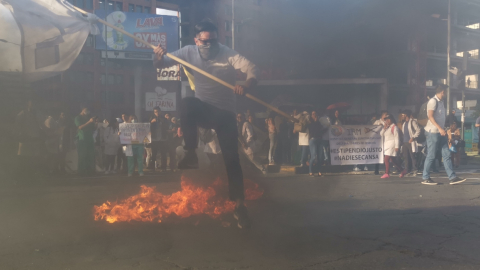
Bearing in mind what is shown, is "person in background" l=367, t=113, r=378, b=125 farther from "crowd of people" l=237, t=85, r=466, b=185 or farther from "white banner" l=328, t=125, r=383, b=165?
"white banner" l=328, t=125, r=383, b=165

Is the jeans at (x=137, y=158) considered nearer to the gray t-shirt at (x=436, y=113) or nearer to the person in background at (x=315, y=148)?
the person in background at (x=315, y=148)

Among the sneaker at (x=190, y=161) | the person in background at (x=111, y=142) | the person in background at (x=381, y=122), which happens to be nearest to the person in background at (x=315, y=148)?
the person in background at (x=381, y=122)

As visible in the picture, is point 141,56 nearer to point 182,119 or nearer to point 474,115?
point 182,119

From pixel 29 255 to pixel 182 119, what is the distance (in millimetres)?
1760

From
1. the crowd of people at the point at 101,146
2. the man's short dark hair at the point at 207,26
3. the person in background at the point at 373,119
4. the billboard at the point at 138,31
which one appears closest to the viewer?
the man's short dark hair at the point at 207,26

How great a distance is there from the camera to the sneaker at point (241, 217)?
3.83m

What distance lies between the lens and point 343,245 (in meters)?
3.34

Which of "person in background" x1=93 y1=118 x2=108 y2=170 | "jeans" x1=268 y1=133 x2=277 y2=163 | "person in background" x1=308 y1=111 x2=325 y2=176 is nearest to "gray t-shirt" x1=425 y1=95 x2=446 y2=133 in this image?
"person in background" x1=308 y1=111 x2=325 y2=176

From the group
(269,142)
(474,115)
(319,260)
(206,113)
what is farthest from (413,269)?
(474,115)

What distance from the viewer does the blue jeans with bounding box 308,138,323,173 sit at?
10094mm

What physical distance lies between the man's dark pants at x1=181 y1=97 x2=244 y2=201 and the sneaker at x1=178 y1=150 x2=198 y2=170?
0.18 feet

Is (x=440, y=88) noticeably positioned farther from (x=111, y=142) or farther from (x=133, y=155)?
(x=111, y=142)

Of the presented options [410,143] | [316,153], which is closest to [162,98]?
[316,153]

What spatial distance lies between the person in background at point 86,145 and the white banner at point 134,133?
0.68 m
